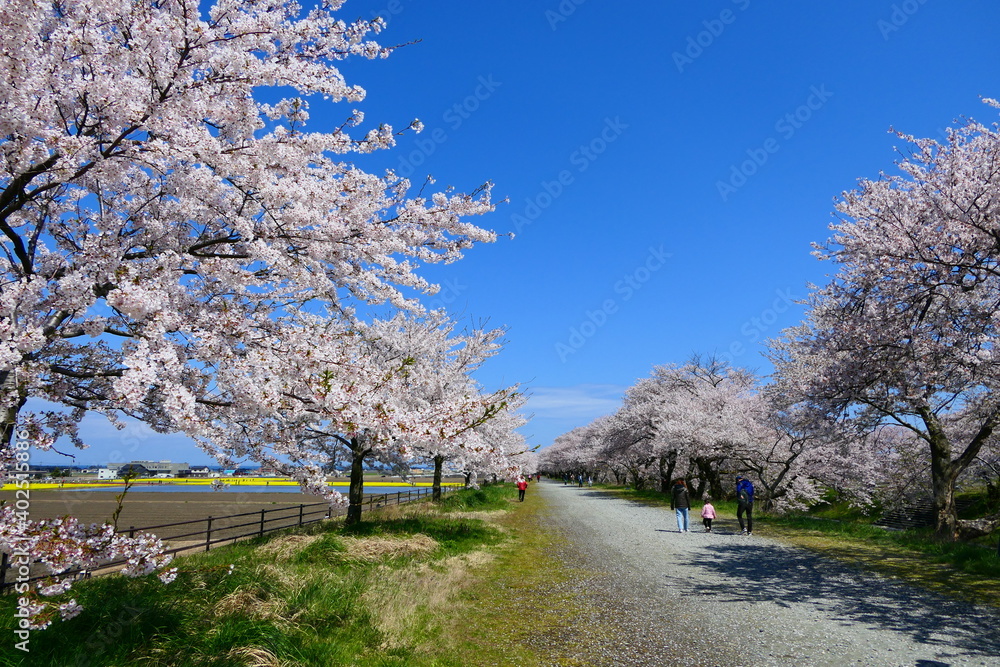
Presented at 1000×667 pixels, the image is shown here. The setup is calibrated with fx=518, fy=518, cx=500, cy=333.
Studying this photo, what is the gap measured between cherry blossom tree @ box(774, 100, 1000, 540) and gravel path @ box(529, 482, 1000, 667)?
13.3 feet

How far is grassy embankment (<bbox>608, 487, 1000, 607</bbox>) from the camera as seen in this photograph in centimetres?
920

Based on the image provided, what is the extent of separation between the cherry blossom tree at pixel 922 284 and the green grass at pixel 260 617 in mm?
9388

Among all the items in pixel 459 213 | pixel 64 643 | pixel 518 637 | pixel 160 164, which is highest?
pixel 459 213

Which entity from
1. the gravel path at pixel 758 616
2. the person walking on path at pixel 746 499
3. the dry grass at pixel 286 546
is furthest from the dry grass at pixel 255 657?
the person walking on path at pixel 746 499

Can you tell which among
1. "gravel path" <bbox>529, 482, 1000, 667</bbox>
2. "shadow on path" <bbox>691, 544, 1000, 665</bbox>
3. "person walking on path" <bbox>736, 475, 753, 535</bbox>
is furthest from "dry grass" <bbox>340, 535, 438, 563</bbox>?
"person walking on path" <bbox>736, 475, 753, 535</bbox>

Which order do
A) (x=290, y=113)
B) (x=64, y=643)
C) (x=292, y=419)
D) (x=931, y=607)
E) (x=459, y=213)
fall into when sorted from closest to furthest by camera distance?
(x=64, y=643), (x=290, y=113), (x=292, y=419), (x=459, y=213), (x=931, y=607)

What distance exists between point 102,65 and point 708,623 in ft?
29.7

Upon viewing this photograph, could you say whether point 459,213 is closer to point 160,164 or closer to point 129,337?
point 160,164

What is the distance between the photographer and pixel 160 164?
4.40m

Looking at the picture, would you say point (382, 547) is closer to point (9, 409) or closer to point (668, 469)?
point (9, 409)

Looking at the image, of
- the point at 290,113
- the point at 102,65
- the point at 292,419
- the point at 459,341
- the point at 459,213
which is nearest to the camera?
the point at 102,65

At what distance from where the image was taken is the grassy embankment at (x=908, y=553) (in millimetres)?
9203

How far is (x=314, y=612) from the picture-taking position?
20.9 ft

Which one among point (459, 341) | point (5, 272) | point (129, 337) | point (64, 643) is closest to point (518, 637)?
point (64, 643)
